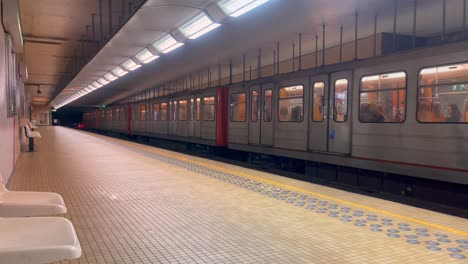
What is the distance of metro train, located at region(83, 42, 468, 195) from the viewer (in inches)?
229

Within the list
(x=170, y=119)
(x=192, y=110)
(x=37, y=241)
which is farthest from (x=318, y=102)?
(x=170, y=119)

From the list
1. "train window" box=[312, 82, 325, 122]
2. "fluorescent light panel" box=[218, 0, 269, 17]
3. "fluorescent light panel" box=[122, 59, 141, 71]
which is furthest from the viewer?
"fluorescent light panel" box=[122, 59, 141, 71]

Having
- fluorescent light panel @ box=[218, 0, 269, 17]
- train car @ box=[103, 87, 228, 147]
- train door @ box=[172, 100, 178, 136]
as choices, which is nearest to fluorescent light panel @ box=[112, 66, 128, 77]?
train car @ box=[103, 87, 228, 147]

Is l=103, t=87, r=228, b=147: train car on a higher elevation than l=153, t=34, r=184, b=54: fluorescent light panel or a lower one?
→ lower

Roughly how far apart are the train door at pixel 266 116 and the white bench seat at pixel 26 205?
300 inches

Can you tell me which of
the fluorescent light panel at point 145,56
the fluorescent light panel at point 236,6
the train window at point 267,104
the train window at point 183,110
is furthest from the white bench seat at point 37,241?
the train window at point 183,110

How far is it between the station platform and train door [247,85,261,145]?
3973 mm

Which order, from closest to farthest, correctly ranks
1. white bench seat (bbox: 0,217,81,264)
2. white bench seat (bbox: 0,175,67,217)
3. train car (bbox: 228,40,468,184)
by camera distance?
white bench seat (bbox: 0,217,81,264) < white bench seat (bbox: 0,175,67,217) < train car (bbox: 228,40,468,184)

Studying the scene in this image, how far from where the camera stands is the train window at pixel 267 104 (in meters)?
10.3

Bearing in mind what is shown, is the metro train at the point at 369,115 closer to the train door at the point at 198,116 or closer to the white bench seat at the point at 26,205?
the train door at the point at 198,116

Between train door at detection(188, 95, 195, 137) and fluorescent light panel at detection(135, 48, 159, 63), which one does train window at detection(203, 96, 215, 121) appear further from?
fluorescent light panel at detection(135, 48, 159, 63)

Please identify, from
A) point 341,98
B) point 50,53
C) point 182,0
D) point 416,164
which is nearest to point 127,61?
point 50,53

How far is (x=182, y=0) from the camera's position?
6527 mm

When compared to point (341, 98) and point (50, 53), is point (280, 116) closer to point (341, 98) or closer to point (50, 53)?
point (341, 98)
